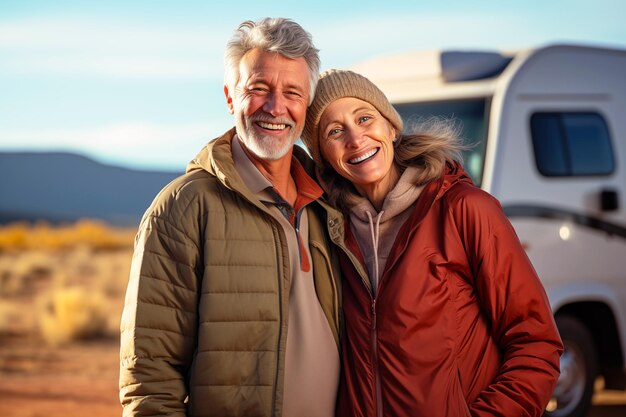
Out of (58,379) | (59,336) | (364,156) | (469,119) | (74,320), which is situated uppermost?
(364,156)

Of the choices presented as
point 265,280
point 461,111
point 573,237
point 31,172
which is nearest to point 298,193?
point 265,280

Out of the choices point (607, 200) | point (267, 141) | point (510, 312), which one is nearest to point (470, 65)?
point (607, 200)

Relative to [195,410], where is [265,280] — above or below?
above

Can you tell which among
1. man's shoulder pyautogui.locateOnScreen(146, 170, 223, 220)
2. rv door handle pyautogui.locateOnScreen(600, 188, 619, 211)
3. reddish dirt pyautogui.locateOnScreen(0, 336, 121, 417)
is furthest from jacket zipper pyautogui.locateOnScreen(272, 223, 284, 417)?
reddish dirt pyautogui.locateOnScreen(0, 336, 121, 417)

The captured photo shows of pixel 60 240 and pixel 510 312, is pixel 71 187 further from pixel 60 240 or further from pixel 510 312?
pixel 510 312

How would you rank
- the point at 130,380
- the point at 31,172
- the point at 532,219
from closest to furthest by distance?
the point at 130,380 → the point at 532,219 → the point at 31,172

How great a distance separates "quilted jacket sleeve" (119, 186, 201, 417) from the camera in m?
2.81

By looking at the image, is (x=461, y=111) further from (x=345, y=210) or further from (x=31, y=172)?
(x=31, y=172)

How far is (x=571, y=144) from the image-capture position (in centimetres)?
640

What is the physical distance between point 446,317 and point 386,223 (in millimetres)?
441

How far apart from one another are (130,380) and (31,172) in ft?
298

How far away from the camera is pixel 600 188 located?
651 cm

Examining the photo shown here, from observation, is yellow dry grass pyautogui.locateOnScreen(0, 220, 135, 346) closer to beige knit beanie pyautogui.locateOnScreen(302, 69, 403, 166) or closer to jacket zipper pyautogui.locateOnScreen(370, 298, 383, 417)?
beige knit beanie pyautogui.locateOnScreen(302, 69, 403, 166)

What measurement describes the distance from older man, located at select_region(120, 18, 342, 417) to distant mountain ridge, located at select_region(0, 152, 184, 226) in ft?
261
